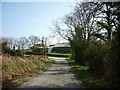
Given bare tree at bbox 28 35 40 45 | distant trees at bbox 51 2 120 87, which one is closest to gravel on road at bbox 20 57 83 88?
distant trees at bbox 51 2 120 87

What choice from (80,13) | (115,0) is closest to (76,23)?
(80,13)

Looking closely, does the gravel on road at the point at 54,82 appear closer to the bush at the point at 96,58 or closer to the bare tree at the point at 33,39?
the bush at the point at 96,58

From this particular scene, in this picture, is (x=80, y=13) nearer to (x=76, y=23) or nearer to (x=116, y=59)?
(x=76, y=23)

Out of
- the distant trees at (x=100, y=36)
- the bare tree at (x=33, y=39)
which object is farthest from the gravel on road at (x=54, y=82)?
the bare tree at (x=33, y=39)

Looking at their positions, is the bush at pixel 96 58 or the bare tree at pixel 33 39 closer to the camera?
the bush at pixel 96 58

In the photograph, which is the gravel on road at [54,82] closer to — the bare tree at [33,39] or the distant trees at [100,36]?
the distant trees at [100,36]

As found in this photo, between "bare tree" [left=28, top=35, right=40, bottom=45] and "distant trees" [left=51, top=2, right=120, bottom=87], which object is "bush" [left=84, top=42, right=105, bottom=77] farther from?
"bare tree" [left=28, top=35, right=40, bottom=45]

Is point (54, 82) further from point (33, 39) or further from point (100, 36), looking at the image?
point (33, 39)

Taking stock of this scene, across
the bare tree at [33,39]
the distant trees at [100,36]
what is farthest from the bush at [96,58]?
the bare tree at [33,39]

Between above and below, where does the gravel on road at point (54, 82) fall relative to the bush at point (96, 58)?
below

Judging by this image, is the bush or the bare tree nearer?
the bush

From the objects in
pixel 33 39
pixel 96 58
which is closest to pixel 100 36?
pixel 96 58

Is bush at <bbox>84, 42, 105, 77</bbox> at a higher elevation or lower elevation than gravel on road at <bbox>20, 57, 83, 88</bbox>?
higher

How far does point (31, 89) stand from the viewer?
467 inches
